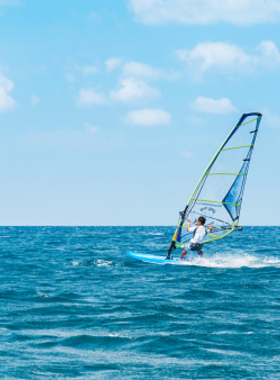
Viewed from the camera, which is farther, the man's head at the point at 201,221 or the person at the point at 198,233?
the man's head at the point at 201,221

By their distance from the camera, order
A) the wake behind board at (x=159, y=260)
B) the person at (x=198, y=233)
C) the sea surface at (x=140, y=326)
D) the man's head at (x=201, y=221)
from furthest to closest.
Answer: the wake behind board at (x=159, y=260)
the man's head at (x=201, y=221)
the person at (x=198, y=233)
the sea surface at (x=140, y=326)

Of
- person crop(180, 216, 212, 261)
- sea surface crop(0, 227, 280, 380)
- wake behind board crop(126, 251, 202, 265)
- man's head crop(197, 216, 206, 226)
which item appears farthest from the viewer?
wake behind board crop(126, 251, 202, 265)

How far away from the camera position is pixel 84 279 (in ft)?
48.5

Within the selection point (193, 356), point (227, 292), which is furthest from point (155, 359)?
point (227, 292)

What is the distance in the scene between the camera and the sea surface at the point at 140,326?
673cm

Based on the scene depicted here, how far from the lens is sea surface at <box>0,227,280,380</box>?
22.1ft

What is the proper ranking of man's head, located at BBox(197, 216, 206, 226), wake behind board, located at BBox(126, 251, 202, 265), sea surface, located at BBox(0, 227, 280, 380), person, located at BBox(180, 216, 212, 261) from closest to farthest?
sea surface, located at BBox(0, 227, 280, 380)
person, located at BBox(180, 216, 212, 261)
man's head, located at BBox(197, 216, 206, 226)
wake behind board, located at BBox(126, 251, 202, 265)

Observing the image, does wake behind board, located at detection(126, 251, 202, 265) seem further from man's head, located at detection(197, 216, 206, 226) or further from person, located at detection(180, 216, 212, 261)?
man's head, located at detection(197, 216, 206, 226)

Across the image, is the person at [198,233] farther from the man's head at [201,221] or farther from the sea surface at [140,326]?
the sea surface at [140,326]

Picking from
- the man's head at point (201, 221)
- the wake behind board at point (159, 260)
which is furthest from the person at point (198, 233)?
the wake behind board at point (159, 260)

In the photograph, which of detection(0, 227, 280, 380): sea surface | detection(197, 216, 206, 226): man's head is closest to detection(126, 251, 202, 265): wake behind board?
detection(197, 216, 206, 226): man's head

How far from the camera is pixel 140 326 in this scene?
8.95 metres

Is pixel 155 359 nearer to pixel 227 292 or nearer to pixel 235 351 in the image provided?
pixel 235 351

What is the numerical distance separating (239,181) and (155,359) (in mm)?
10826
